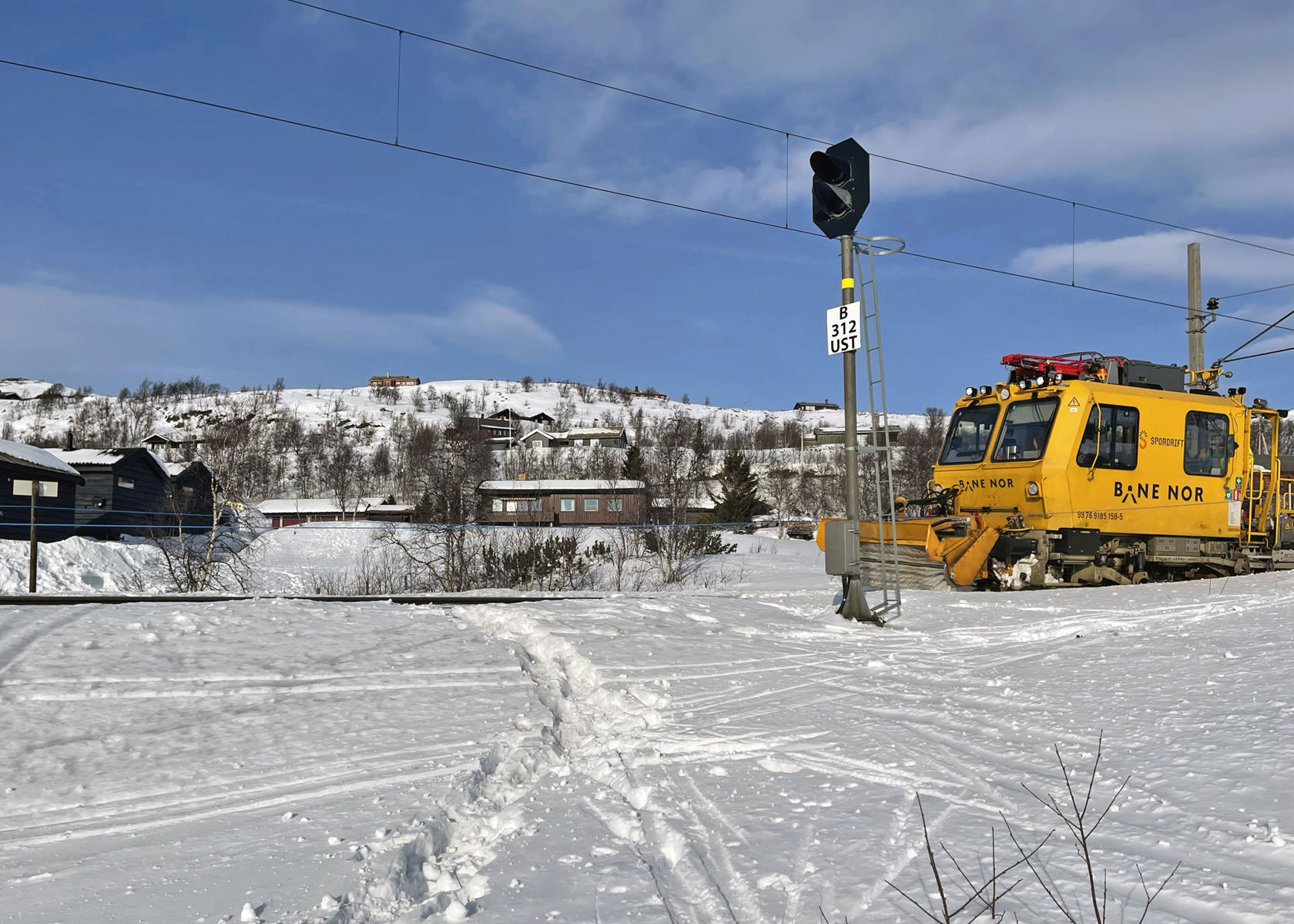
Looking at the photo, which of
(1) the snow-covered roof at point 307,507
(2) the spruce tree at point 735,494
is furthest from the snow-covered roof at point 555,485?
(2) the spruce tree at point 735,494

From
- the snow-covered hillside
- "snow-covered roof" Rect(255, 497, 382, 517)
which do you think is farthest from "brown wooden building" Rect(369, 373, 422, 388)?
"snow-covered roof" Rect(255, 497, 382, 517)

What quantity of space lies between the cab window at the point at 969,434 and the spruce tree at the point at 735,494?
28496 millimetres

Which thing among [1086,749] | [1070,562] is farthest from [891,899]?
[1070,562]

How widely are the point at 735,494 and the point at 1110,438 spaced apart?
103 ft

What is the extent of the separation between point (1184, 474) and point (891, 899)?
550 inches

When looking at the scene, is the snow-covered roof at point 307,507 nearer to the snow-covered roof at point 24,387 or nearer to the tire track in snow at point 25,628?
the tire track in snow at point 25,628

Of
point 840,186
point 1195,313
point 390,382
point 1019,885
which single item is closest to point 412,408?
point 390,382

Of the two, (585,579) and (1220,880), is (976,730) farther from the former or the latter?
(585,579)

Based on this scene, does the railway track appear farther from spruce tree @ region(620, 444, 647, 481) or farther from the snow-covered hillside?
the snow-covered hillside

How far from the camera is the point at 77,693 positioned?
18.8 feet

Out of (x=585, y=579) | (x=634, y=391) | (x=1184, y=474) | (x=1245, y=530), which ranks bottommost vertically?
(x=585, y=579)

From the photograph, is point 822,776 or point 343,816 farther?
point 822,776

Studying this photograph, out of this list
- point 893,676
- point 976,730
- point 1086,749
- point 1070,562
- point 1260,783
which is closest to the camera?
point 1260,783

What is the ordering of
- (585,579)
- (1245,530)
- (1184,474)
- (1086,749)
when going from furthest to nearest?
(585,579) < (1245,530) < (1184,474) < (1086,749)
